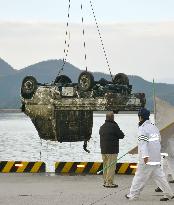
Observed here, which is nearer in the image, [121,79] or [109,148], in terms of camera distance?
[109,148]

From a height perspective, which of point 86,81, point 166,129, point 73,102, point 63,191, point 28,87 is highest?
point 86,81

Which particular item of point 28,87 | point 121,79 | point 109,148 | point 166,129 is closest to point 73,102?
point 28,87

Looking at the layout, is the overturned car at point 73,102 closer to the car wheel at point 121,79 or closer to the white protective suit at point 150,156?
Result: the car wheel at point 121,79

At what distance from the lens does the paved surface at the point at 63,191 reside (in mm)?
11125

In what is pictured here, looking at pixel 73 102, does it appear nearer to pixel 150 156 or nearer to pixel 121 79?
pixel 121 79

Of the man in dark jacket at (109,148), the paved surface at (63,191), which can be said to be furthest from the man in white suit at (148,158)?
the man in dark jacket at (109,148)

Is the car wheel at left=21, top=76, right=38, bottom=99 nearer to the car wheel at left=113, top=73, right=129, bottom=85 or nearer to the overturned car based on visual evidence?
the overturned car

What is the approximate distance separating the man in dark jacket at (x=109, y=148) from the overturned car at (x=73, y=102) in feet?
12.7

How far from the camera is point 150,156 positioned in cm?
1083

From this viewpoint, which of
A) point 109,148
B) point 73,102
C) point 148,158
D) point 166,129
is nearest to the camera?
point 148,158

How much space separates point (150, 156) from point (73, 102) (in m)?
7.51

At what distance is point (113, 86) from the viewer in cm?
1819

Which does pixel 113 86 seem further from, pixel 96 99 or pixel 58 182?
pixel 58 182

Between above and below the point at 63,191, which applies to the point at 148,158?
above
